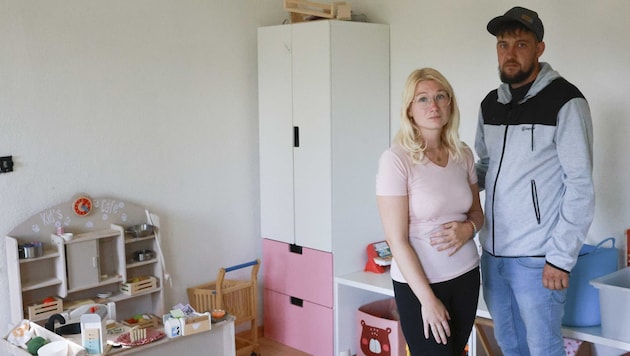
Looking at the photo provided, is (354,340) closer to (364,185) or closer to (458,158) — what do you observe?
(364,185)

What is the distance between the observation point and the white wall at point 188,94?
2902 millimetres

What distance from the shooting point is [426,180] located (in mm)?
1934

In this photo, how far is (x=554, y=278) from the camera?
2.03 meters

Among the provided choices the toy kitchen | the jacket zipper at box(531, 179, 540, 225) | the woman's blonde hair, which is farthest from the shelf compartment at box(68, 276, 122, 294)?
the jacket zipper at box(531, 179, 540, 225)

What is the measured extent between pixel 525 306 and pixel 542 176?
41 cm

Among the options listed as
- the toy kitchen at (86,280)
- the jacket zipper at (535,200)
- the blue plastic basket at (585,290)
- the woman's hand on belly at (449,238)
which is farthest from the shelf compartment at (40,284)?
the blue plastic basket at (585,290)

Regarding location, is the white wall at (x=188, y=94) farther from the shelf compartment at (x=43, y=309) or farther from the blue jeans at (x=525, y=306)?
the blue jeans at (x=525, y=306)

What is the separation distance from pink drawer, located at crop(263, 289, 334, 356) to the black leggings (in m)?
1.57

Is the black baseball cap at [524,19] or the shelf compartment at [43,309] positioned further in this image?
the shelf compartment at [43,309]

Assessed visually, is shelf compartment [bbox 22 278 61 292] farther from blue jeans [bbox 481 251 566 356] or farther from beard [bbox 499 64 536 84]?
beard [bbox 499 64 536 84]

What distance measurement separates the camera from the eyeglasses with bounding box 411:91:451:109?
1.97 meters

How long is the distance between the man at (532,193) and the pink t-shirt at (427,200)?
242 mm

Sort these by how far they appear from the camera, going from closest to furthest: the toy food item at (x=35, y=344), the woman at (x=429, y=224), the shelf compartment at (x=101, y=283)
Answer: the woman at (x=429, y=224) < the toy food item at (x=35, y=344) < the shelf compartment at (x=101, y=283)

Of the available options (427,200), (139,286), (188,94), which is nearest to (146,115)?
(188,94)
